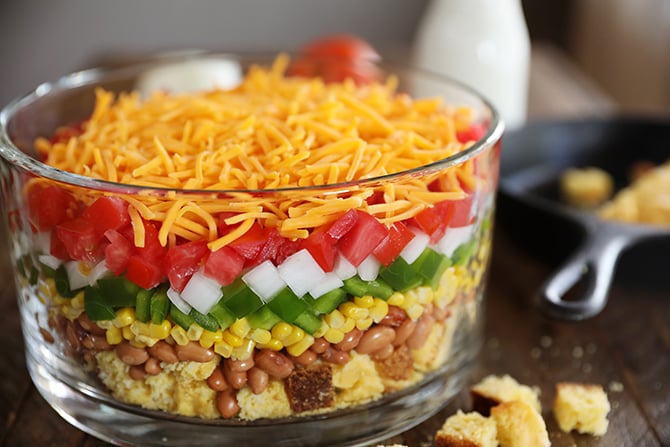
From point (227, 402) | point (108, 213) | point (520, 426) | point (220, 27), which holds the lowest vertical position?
point (220, 27)

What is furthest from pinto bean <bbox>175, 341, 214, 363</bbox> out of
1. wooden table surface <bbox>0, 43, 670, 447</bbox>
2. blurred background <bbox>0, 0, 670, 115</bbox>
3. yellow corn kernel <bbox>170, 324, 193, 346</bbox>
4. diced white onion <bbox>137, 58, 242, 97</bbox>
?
blurred background <bbox>0, 0, 670, 115</bbox>

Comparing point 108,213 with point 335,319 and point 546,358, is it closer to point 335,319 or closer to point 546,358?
point 335,319

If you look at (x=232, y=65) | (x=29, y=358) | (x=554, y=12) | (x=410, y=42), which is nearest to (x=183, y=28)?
(x=410, y=42)

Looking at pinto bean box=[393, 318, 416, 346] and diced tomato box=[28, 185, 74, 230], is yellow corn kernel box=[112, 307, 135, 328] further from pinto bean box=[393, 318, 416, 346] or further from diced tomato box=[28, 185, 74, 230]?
pinto bean box=[393, 318, 416, 346]

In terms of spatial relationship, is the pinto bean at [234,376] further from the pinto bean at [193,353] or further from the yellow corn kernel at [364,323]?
the yellow corn kernel at [364,323]


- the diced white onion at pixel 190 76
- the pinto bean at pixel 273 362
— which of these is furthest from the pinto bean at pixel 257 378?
the diced white onion at pixel 190 76

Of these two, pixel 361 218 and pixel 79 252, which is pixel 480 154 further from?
pixel 79 252

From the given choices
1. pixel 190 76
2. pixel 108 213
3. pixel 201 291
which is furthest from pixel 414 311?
pixel 190 76
